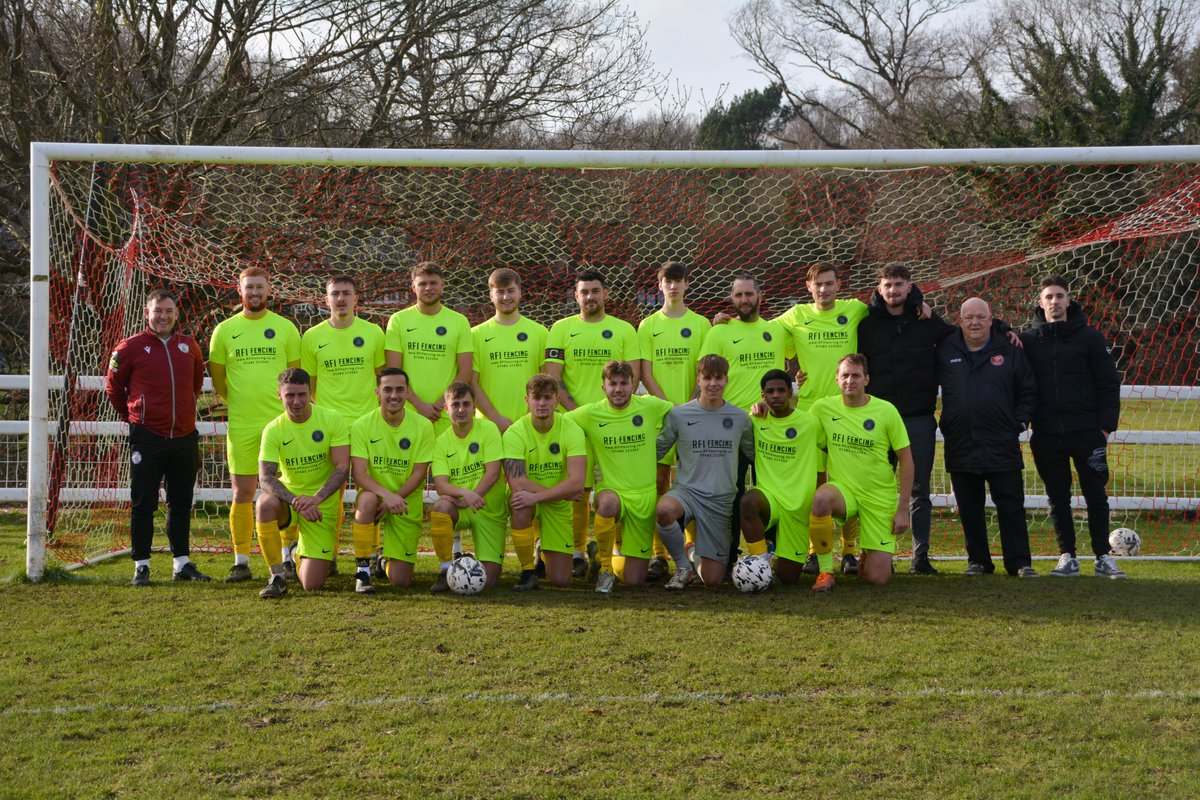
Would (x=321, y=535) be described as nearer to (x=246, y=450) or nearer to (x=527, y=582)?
(x=246, y=450)

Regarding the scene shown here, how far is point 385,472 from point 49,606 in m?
1.87

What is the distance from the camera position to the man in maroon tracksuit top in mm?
6176

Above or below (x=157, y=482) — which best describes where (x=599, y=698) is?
below

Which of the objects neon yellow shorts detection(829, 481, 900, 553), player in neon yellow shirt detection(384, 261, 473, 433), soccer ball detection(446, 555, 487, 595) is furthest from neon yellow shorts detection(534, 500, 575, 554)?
neon yellow shorts detection(829, 481, 900, 553)

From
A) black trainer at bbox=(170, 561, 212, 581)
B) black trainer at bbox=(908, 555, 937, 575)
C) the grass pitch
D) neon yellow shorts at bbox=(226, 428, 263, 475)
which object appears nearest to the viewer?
the grass pitch

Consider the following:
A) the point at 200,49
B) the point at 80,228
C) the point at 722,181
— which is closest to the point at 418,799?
the point at 80,228

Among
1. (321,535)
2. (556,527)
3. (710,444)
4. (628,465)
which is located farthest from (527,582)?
(710,444)

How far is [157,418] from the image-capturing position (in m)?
6.18

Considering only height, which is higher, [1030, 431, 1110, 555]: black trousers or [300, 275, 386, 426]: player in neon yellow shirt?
[300, 275, 386, 426]: player in neon yellow shirt

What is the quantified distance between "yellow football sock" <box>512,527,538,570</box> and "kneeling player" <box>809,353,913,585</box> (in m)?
1.61

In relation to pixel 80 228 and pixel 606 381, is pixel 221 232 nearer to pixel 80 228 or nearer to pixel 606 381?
pixel 80 228

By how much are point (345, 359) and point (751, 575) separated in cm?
277

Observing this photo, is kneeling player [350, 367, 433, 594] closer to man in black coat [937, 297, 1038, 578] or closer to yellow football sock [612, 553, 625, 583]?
yellow football sock [612, 553, 625, 583]

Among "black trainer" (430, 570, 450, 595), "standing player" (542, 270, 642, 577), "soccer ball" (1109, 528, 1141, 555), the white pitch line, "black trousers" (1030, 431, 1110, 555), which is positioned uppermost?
"standing player" (542, 270, 642, 577)
